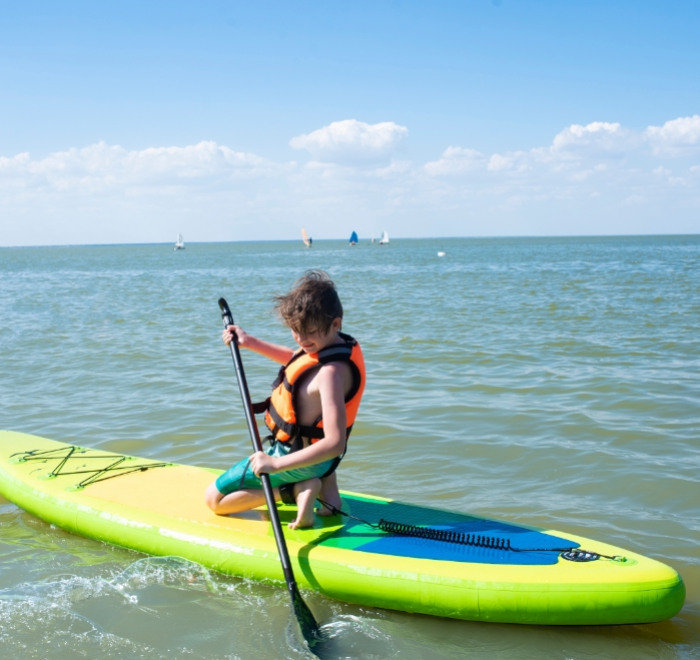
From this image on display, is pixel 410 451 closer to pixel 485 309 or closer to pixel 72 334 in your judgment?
pixel 72 334

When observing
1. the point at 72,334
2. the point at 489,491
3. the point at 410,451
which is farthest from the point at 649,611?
the point at 72,334

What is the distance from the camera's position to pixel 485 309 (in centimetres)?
1511

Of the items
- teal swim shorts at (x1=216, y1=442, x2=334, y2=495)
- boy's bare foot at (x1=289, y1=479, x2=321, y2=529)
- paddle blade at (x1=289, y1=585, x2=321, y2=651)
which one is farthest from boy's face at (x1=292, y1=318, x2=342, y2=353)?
paddle blade at (x1=289, y1=585, x2=321, y2=651)

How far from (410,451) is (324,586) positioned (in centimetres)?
246

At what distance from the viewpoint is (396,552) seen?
3.37 metres

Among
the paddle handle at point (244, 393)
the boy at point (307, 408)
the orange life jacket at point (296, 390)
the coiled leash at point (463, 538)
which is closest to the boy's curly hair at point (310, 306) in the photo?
the boy at point (307, 408)

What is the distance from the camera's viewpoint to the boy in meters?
3.23

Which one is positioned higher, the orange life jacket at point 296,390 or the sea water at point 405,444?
the orange life jacket at point 296,390

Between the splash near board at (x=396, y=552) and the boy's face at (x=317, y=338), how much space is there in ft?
3.10

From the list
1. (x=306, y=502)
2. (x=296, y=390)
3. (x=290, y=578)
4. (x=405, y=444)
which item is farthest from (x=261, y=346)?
(x=405, y=444)

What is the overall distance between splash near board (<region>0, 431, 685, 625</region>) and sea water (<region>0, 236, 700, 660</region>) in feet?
0.35

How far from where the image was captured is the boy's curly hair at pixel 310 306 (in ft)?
10.6

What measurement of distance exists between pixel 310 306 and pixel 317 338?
17 cm

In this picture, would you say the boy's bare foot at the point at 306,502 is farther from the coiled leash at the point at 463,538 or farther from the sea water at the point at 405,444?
the sea water at the point at 405,444
